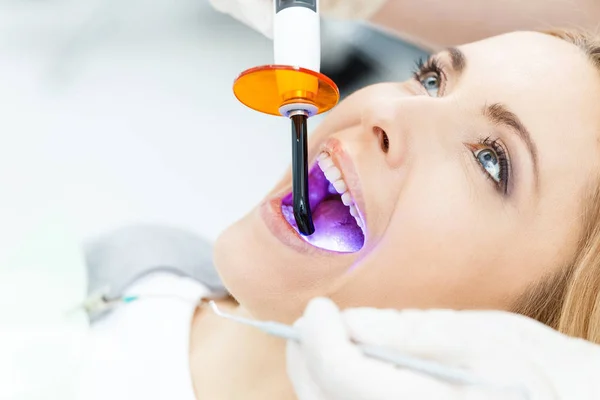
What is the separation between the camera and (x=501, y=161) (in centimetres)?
80

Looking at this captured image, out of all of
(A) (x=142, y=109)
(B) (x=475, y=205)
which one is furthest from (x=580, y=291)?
(A) (x=142, y=109)

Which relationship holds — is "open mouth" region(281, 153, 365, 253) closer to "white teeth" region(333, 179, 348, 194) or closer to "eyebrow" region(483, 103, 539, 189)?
"white teeth" region(333, 179, 348, 194)

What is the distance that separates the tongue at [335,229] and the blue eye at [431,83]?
234 mm

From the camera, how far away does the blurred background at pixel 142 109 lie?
1384 millimetres

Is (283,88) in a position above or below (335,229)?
above

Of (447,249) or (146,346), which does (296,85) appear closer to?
(447,249)

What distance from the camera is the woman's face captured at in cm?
78

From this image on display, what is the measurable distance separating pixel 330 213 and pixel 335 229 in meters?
0.04

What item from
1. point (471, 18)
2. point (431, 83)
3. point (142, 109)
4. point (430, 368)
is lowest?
point (430, 368)

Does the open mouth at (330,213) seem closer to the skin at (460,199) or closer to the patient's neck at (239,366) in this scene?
the skin at (460,199)

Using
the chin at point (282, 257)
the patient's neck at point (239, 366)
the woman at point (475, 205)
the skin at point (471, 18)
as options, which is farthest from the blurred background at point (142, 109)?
the woman at point (475, 205)

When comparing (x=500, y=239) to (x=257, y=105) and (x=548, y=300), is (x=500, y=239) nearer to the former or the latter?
(x=548, y=300)

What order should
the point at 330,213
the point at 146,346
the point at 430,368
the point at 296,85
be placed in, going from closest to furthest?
the point at 430,368, the point at 296,85, the point at 330,213, the point at 146,346

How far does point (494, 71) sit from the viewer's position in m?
0.83
